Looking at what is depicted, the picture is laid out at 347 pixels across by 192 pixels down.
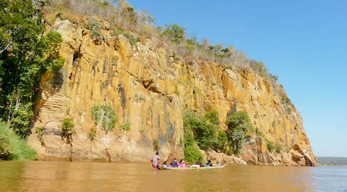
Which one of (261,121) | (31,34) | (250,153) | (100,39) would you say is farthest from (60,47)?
(261,121)

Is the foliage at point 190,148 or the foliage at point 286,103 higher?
the foliage at point 286,103

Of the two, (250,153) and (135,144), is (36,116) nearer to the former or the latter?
(135,144)

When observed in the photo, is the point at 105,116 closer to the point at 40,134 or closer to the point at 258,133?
the point at 40,134

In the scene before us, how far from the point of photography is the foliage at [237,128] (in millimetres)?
53188

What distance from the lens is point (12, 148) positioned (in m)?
22.6

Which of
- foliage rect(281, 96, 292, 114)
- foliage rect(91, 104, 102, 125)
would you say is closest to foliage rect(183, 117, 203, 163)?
foliage rect(91, 104, 102, 125)

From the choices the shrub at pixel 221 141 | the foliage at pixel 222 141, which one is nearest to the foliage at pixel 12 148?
the foliage at pixel 222 141

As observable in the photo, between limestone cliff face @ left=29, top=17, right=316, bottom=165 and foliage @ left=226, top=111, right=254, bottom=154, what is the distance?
1918mm

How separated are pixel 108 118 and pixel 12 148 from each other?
465 inches

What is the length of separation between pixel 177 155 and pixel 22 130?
19.4 metres

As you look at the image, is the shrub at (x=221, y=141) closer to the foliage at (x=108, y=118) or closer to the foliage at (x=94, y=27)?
the foliage at (x=108, y=118)

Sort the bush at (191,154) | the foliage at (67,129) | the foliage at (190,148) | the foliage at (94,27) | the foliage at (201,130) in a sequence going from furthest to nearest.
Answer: the foliage at (201,130), the foliage at (190,148), the bush at (191,154), the foliage at (94,27), the foliage at (67,129)

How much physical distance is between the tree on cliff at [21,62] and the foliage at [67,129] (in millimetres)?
3088

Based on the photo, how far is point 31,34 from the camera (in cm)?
2548
